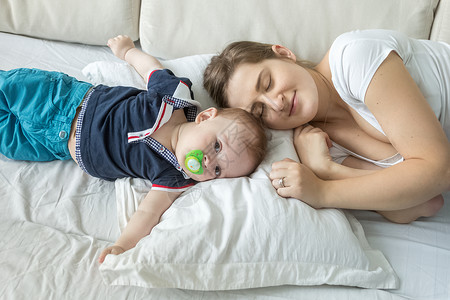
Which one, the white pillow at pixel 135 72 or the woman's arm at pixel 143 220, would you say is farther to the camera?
the white pillow at pixel 135 72

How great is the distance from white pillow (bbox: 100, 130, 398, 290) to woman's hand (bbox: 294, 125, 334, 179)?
0.51 feet

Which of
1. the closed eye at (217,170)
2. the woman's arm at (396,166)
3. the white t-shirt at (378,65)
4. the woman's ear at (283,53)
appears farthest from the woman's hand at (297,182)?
the woman's ear at (283,53)

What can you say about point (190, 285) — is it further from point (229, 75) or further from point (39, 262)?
point (229, 75)

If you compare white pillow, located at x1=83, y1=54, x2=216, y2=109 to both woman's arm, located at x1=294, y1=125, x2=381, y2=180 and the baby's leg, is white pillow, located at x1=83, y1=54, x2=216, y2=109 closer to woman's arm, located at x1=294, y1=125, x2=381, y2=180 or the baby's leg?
woman's arm, located at x1=294, y1=125, x2=381, y2=180

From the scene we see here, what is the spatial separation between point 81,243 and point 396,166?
78 cm

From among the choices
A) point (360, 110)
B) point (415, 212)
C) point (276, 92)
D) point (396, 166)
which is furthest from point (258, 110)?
point (415, 212)

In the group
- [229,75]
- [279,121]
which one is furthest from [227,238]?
[229,75]

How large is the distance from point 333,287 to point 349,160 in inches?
16.1

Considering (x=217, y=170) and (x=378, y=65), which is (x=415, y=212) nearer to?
(x=378, y=65)

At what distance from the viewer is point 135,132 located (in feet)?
3.60

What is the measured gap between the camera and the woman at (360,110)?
92 centimetres

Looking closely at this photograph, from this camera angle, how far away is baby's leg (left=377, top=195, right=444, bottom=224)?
103 cm

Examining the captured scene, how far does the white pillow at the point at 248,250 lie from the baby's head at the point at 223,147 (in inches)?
3.4

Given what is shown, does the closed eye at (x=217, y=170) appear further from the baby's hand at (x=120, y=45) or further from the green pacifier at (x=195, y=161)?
the baby's hand at (x=120, y=45)
